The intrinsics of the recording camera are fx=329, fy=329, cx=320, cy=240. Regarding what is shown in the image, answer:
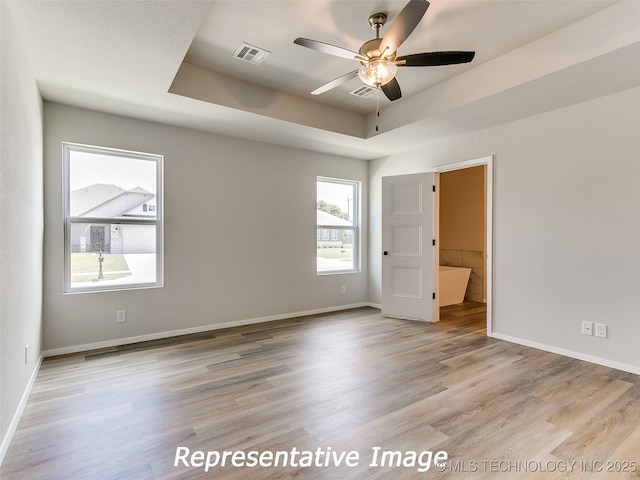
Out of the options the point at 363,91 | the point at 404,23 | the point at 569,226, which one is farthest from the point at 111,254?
the point at 569,226

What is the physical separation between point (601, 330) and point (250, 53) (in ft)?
13.2

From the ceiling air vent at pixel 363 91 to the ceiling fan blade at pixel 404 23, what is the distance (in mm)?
1384

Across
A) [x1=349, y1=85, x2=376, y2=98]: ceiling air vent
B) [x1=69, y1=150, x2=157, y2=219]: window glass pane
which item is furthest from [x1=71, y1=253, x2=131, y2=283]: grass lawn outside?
[x1=349, y1=85, x2=376, y2=98]: ceiling air vent

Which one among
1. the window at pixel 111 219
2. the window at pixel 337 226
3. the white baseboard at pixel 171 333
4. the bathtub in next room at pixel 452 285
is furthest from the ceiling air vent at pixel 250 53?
the bathtub in next room at pixel 452 285

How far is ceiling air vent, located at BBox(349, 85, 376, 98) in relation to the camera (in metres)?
3.51

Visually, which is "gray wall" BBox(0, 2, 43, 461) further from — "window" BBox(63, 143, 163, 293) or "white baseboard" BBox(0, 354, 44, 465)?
"window" BBox(63, 143, 163, 293)

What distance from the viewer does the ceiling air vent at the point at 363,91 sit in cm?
351

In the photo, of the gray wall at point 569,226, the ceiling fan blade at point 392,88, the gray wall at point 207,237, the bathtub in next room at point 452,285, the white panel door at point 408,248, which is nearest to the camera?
the ceiling fan blade at point 392,88

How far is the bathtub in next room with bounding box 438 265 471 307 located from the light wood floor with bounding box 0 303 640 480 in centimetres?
201

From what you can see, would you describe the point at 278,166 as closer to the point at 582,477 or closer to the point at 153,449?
the point at 153,449

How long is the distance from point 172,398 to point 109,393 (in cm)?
51

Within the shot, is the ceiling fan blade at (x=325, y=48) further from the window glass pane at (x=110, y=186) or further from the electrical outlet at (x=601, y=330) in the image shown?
the electrical outlet at (x=601, y=330)

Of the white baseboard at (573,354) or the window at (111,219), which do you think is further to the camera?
the window at (111,219)

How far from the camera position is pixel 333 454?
1.80 m
